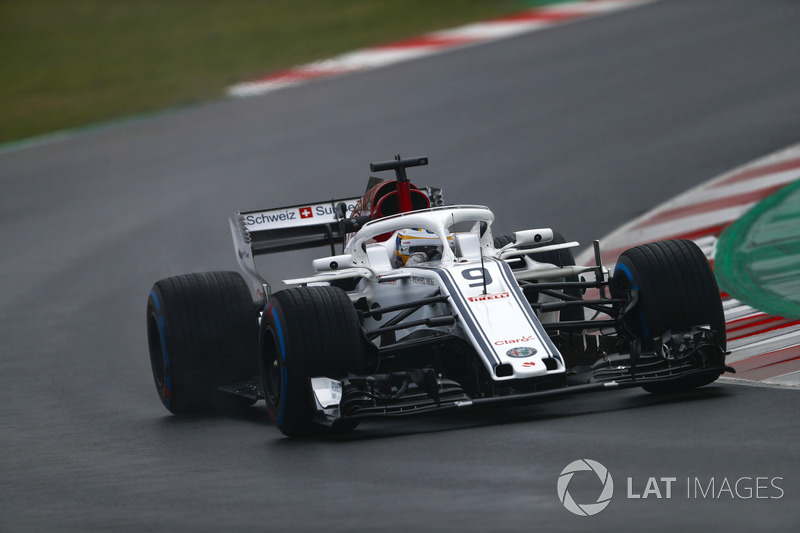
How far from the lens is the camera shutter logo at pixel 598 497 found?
5.87 meters

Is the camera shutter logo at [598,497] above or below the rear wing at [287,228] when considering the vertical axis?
below

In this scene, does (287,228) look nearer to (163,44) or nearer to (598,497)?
(598,497)

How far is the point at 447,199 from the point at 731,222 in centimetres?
388

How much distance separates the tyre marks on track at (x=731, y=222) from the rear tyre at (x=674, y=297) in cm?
58

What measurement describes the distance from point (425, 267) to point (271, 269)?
624cm

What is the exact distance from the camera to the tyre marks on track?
348 inches

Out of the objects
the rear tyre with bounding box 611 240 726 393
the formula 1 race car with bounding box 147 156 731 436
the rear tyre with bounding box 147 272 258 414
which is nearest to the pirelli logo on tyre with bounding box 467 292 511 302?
the formula 1 race car with bounding box 147 156 731 436

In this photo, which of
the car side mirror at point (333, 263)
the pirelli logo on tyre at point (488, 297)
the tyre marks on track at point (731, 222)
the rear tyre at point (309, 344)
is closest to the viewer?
the rear tyre at point (309, 344)

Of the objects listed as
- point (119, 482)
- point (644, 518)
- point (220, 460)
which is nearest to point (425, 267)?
point (220, 460)

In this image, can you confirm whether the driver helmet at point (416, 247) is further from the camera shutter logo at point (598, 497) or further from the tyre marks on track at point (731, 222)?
the camera shutter logo at point (598, 497)

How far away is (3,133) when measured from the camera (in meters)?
22.0

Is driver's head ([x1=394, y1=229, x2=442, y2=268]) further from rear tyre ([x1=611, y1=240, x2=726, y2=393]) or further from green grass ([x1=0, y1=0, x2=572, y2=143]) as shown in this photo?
green grass ([x1=0, y1=0, x2=572, y2=143])

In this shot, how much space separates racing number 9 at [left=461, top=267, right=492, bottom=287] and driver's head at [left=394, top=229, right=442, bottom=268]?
822mm

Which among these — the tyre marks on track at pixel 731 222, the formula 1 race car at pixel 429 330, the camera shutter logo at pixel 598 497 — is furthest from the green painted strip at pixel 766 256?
the camera shutter logo at pixel 598 497
